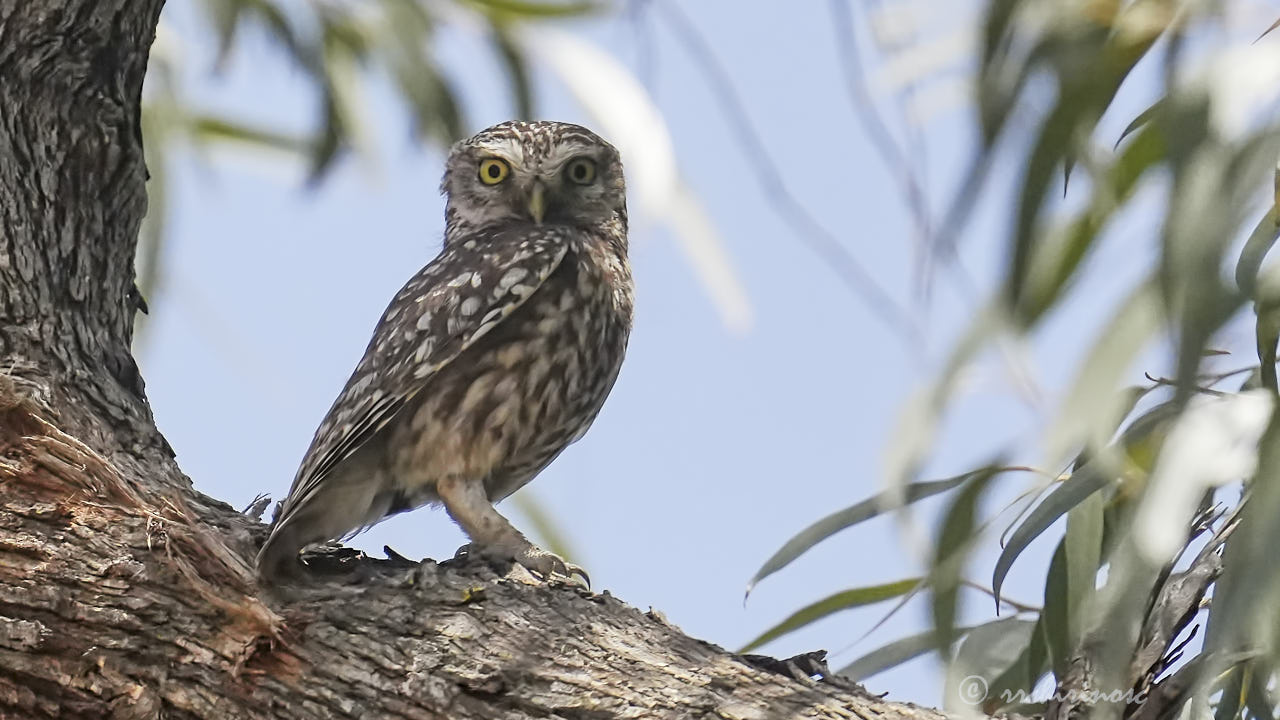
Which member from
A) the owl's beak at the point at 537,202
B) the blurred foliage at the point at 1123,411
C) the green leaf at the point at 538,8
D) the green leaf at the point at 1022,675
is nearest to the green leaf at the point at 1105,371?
the blurred foliage at the point at 1123,411

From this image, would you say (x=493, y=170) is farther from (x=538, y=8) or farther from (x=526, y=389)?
(x=538, y=8)

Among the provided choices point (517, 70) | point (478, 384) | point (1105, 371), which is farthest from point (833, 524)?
point (517, 70)

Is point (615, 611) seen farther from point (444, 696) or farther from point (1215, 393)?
point (1215, 393)

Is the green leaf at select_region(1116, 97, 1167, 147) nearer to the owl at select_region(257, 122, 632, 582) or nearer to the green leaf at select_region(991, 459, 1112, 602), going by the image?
the green leaf at select_region(991, 459, 1112, 602)

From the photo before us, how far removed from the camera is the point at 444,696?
2.05 meters

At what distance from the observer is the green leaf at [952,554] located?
6.93 feet

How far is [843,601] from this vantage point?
2.83 metres

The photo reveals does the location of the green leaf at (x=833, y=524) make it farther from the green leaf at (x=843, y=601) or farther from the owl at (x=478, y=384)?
the owl at (x=478, y=384)

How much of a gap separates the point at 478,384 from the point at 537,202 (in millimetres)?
646

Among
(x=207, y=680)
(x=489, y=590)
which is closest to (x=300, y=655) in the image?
(x=207, y=680)

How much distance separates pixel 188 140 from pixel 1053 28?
147 inches

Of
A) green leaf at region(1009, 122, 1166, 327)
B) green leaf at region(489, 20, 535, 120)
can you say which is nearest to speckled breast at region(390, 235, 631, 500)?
green leaf at region(1009, 122, 1166, 327)

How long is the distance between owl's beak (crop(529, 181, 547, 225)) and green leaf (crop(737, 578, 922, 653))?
1.14 m

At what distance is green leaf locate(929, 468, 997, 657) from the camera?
211cm
